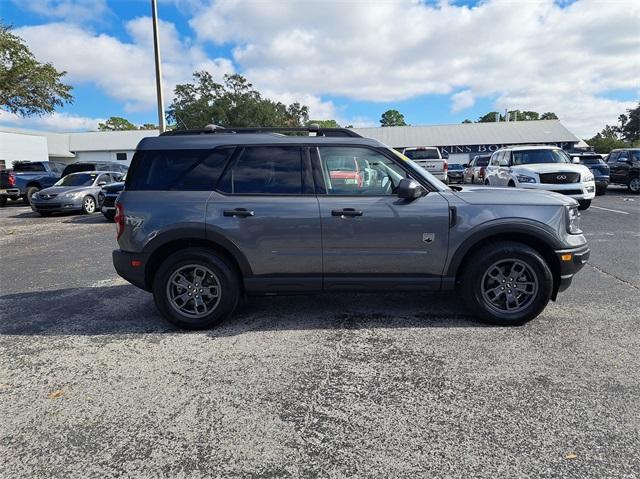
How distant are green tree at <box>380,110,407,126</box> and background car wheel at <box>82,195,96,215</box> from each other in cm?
10942

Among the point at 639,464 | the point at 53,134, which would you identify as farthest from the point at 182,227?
the point at 53,134

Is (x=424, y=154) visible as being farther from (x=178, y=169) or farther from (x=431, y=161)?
(x=178, y=169)

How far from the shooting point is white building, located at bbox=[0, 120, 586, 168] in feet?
148

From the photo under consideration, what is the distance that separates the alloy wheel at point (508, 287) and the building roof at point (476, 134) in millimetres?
46584

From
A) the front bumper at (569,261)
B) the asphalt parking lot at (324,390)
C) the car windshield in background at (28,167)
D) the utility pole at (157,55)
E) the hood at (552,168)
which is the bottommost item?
the asphalt parking lot at (324,390)

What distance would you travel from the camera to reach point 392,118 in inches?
4628

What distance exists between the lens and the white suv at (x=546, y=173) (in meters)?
11.7

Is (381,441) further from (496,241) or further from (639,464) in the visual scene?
(496,241)

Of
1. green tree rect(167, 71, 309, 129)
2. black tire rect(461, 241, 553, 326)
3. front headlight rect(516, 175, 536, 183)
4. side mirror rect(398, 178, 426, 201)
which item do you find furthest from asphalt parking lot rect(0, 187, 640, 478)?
green tree rect(167, 71, 309, 129)

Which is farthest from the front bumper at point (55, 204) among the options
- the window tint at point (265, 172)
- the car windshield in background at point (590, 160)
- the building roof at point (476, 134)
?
the building roof at point (476, 134)

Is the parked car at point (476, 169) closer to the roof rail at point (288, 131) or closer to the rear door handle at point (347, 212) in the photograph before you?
the roof rail at point (288, 131)

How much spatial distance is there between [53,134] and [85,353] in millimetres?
70324

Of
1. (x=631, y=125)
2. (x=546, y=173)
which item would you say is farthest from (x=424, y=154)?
(x=631, y=125)

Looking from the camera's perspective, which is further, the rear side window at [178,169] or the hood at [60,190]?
the hood at [60,190]
